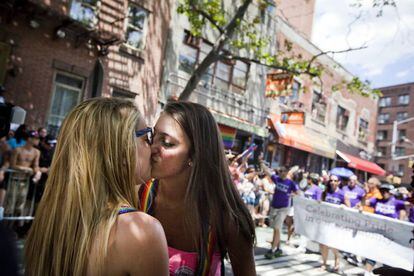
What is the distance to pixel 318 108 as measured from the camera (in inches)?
864

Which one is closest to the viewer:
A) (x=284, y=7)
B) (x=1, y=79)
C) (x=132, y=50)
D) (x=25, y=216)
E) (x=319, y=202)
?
(x=25, y=216)

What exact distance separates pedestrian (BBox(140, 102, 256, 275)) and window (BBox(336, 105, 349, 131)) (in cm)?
2415

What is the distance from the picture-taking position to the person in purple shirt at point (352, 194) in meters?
8.04

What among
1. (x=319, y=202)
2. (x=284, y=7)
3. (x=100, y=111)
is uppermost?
(x=284, y=7)

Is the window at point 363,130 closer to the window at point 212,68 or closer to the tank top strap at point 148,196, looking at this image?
the window at point 212,68

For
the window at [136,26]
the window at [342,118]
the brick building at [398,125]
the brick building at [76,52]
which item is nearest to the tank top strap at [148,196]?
the brick building at [76,52]

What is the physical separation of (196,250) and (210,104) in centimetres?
1325

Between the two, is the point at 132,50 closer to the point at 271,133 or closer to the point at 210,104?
the point at 210,104

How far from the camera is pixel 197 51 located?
14.6 metres

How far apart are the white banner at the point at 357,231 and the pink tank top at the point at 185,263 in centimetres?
562

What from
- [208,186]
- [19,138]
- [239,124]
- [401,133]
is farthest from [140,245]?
[401,133]

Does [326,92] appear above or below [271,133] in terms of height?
above

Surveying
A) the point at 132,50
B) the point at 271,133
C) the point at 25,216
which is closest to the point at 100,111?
the point at 25,216

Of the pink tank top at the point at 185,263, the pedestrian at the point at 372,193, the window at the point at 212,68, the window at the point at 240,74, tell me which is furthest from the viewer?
the window at the point at 240,74
